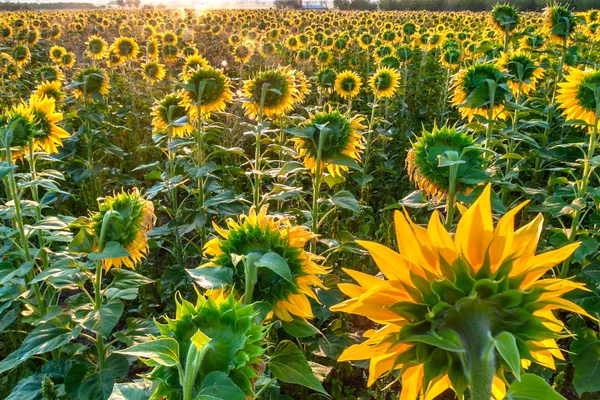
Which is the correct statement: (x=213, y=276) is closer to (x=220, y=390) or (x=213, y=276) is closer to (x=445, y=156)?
(x=220, y=390)

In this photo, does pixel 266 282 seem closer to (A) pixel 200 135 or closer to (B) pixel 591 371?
(B) pixel 591 371

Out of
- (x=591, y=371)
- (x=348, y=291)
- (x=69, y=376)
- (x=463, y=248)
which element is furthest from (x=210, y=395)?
(x=591, y=371)

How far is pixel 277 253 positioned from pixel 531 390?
0.57m

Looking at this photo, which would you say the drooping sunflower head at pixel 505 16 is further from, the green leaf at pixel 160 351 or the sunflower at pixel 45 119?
the green leaf at pixel 160 351

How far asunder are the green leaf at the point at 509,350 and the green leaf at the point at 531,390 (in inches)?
2.3

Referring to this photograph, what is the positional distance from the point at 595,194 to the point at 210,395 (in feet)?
5.90

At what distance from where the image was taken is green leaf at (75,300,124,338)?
1389 mm

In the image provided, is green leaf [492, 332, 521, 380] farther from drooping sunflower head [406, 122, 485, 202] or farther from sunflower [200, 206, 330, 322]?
drooping sunflower head [406, 122, 485, 202]

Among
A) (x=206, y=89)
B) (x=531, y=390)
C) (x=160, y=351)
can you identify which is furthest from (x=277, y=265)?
(x=206, y=89)

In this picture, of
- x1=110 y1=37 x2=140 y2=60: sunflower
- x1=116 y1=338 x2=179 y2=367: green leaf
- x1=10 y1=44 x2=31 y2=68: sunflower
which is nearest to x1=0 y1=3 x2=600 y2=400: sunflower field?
x1=116 y1=338 x2=179 y2=367: green leaf

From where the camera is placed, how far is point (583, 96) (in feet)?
7.33

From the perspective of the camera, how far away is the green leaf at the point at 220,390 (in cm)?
52

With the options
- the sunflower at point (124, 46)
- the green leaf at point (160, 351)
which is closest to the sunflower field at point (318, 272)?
the green leaf at point (160, 351)

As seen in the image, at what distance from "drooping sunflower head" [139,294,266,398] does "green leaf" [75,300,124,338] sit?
2.76 ft
